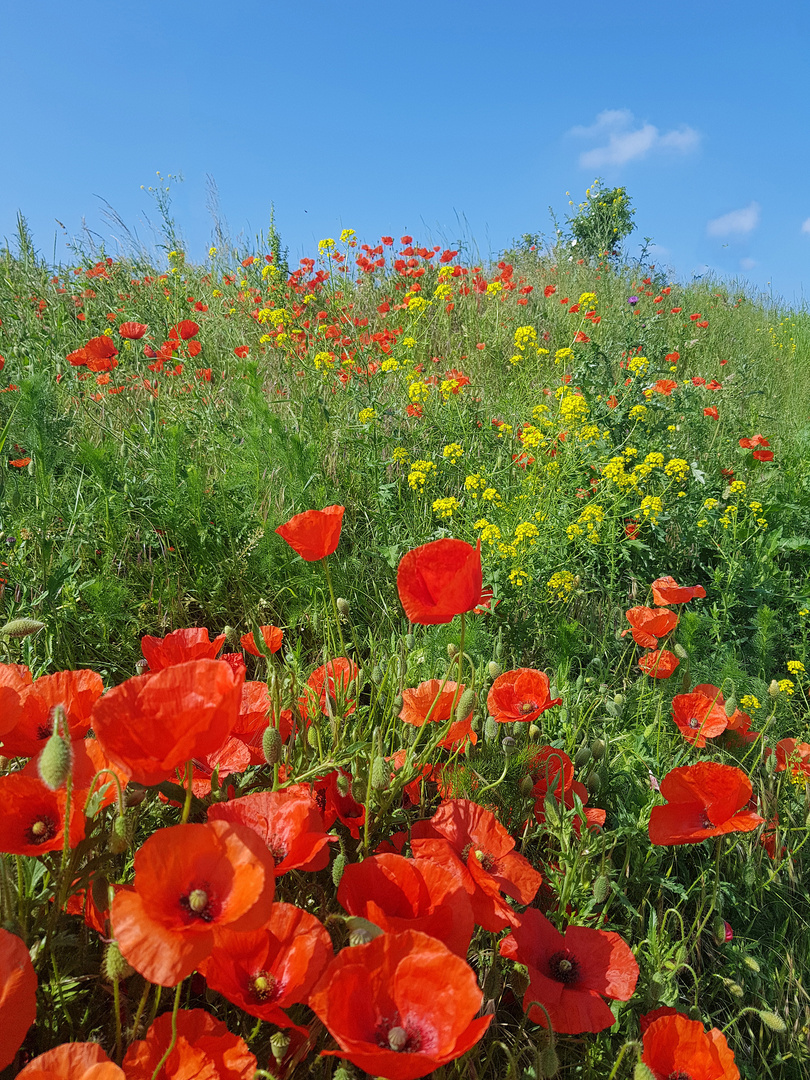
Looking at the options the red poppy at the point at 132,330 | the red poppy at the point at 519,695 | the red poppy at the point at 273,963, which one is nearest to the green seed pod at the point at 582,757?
the red poppy at the point at 519,695

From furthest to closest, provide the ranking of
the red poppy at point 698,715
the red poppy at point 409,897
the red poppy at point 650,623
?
1. the red poppy at point 650,623
2. the red poppy at point 698,715
3. the red poppy at point 409,897

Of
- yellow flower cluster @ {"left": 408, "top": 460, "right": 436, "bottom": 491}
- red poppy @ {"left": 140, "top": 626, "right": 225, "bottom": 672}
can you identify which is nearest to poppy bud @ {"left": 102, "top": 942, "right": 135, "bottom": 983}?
red poppy @ {"left": 140, "top": 626, "right": 225, "bottom": 672}

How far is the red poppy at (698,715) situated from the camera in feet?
5.82

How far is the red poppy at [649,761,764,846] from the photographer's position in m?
1.33

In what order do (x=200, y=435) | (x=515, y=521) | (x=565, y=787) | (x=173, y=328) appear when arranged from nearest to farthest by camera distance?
1. (x=565, y=787)
2. (x=515, y=521)
3. (x=200, y=435)
4. (x=173, y=328)

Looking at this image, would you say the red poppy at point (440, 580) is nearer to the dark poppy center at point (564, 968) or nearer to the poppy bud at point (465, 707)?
the poppy bud at point (465, 707)

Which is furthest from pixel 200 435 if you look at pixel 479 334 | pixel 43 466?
pixel 479 334

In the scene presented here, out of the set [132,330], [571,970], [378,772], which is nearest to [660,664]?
[571,970]

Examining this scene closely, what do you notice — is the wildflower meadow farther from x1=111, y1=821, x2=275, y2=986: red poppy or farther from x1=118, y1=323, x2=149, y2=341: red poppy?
x1=118, y1=323, x2=149, y2=341: red poppy

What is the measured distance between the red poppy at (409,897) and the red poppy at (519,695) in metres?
0.56

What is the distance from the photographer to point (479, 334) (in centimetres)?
589

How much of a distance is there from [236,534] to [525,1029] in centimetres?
190

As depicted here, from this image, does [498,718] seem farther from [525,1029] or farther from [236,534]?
[236,534]

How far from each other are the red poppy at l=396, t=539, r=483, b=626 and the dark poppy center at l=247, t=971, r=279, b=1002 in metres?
0.57
